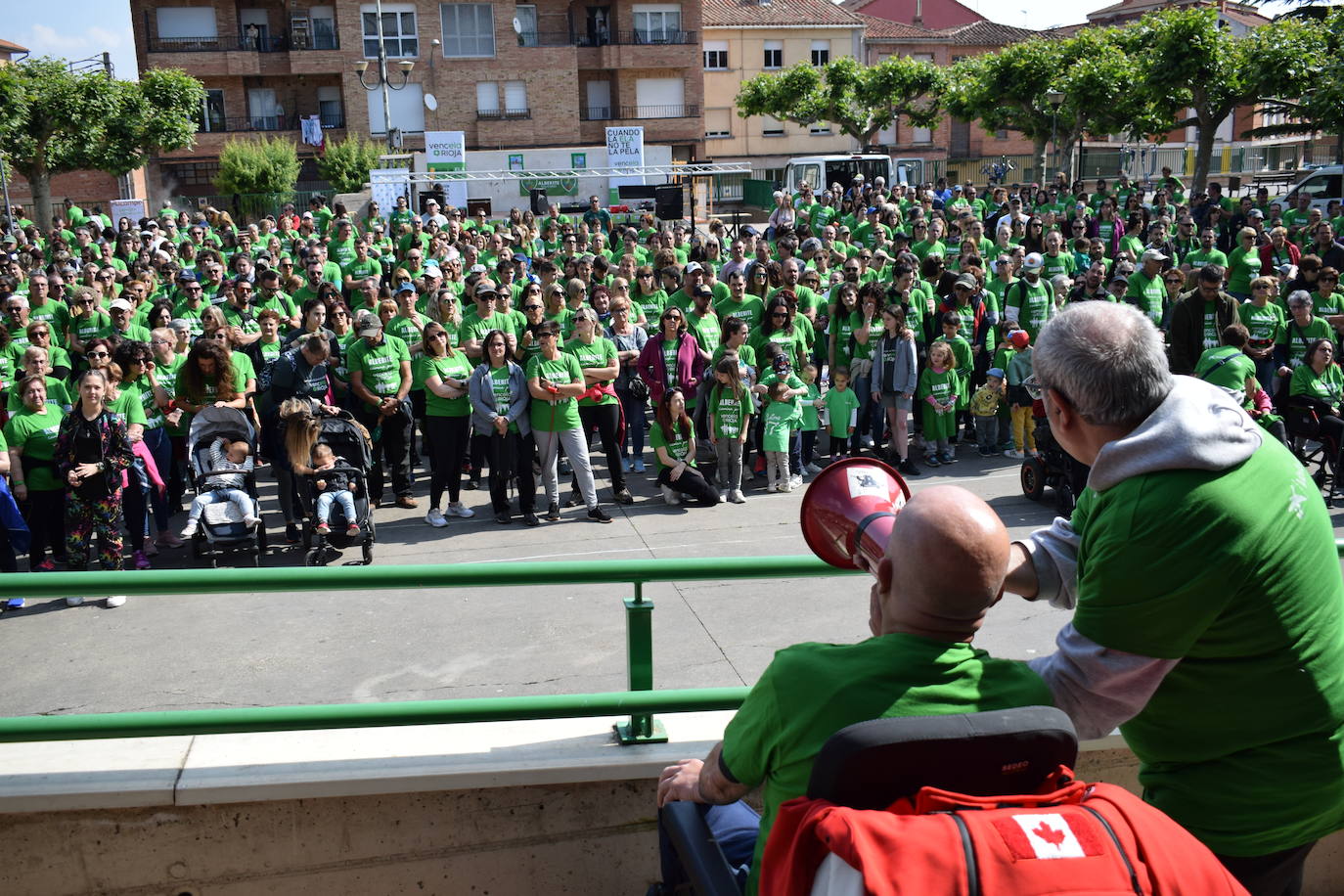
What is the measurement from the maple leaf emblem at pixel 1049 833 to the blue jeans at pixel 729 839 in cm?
93

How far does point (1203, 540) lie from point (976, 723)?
591 millimetres

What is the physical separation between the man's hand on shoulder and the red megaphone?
59cm

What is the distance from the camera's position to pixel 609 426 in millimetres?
10984

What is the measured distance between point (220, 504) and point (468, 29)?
147 feet

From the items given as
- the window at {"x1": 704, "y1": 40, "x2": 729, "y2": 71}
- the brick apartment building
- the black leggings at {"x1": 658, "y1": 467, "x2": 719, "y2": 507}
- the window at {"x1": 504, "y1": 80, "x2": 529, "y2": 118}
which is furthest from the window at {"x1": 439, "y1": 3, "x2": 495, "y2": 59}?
the black leggings at {"x1": 658, "y1": 467, "x2": 719, "y2": 507}

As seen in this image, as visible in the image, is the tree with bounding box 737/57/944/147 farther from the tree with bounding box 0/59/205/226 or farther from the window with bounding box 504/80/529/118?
the tree with bounding box 0/59/205/226

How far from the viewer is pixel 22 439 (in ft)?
27.7

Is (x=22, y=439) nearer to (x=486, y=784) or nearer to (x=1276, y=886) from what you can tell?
(x=486, y=784)

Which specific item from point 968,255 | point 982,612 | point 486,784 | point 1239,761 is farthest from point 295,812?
point 968,255

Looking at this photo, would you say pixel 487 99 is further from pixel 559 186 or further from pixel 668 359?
pixel 668 359

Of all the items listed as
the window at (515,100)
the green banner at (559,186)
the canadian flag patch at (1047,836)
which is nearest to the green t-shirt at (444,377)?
the canadian flag patch at (1047,836)

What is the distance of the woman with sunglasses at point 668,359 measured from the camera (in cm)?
1151

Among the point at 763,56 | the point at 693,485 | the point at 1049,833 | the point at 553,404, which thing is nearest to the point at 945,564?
the point at 1049,833

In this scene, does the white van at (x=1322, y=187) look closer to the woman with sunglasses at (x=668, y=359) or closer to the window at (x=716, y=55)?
the woman with sunglasses at (x=668, y=359)
